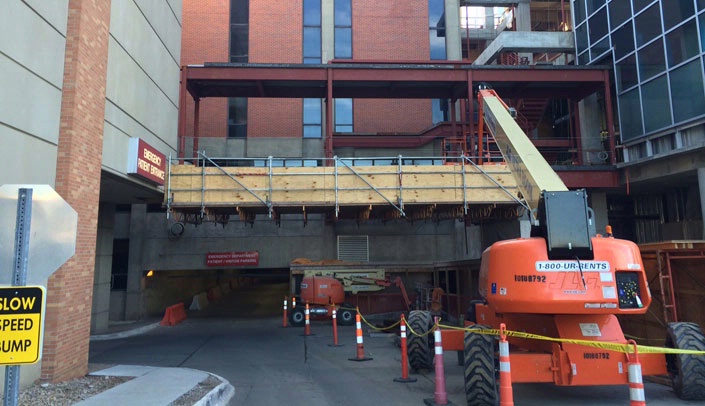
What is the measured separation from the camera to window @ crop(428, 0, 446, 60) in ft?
95.1

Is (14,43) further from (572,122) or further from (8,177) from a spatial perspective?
(572,122)

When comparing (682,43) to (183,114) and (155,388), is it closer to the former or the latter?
(183,114)

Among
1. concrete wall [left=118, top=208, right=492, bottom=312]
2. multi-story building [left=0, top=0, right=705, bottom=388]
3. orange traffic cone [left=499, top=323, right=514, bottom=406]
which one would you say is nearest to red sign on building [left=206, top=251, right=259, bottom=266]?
multi-story building [left=0, top=0, right=705, bottom=388]

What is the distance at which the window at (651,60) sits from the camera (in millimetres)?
17281

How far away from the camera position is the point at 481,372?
6473 millimetres

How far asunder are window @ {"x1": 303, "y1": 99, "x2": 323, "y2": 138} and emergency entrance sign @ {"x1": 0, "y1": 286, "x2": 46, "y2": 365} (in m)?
24.4

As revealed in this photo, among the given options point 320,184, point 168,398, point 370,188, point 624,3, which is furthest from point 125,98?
point 624,3

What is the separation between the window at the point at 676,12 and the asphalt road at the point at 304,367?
46.0 ft

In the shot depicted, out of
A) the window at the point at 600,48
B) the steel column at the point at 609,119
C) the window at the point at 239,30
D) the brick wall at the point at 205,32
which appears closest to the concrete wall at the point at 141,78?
the brick wall at the point at 205,32

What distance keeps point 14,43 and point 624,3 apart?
21.2 m

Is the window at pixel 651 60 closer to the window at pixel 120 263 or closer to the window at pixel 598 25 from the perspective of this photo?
the window at pixel 598 25

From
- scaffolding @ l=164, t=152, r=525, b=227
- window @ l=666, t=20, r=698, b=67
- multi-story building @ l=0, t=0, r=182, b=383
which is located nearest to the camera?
multi-story building @ l=0, t=0, r=182, b=383

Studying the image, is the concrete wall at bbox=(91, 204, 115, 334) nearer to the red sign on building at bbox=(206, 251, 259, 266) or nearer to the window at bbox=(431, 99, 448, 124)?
the red sign on building at bbox=(206, 251, 259, 266)

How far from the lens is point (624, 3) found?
1925cm
